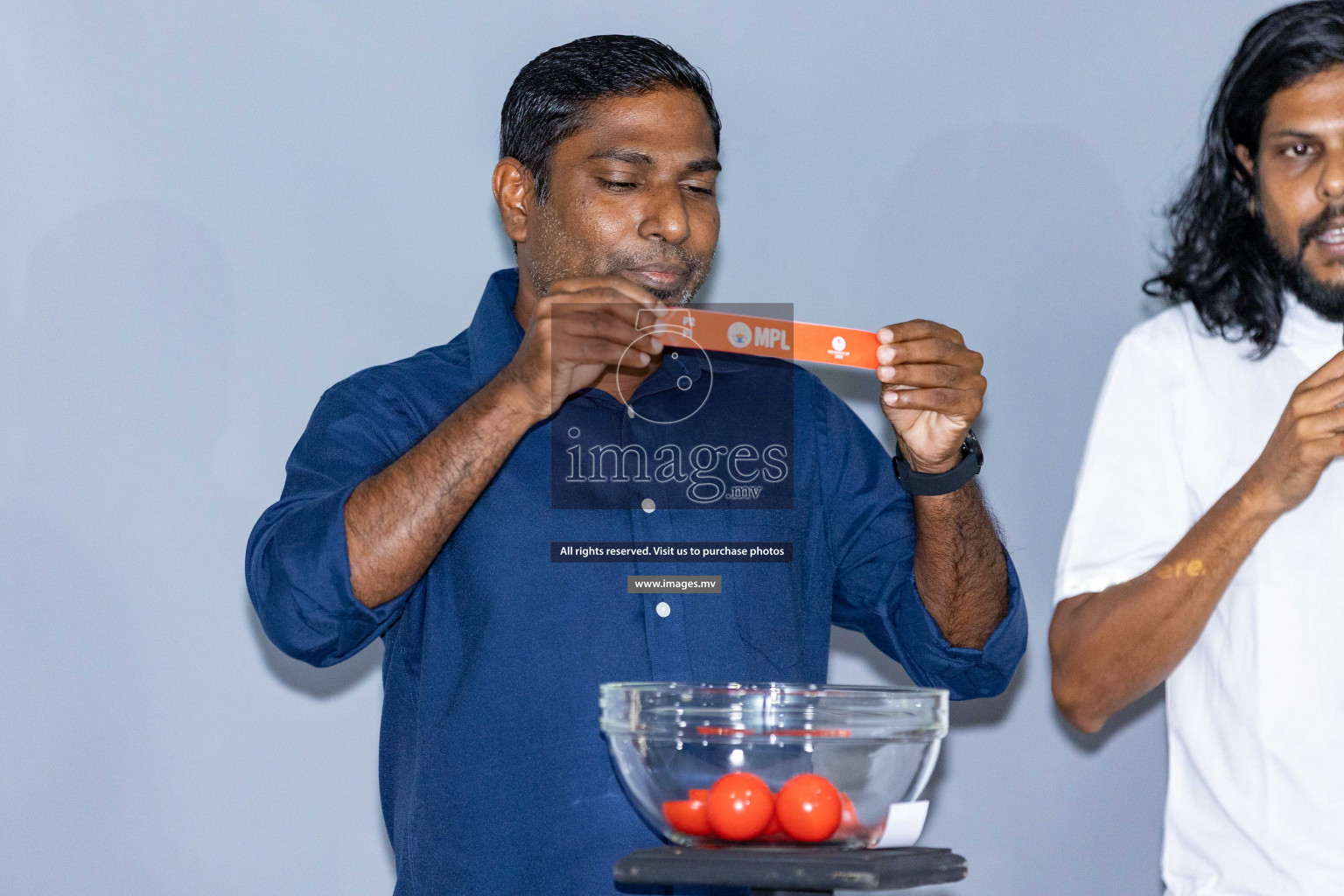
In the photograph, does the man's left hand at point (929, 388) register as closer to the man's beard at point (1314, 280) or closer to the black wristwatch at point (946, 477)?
the black wristwatch at point (946, 477)

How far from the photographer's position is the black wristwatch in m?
1.32

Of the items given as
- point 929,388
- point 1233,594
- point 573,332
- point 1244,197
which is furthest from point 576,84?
point 1233,594

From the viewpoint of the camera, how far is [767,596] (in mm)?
1388

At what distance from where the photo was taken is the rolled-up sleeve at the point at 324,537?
1221mm

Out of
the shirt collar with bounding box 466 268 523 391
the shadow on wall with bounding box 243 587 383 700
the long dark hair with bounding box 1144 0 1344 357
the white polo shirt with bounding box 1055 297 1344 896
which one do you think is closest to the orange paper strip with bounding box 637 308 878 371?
the shirt collar with bounding box 466 268 523 391

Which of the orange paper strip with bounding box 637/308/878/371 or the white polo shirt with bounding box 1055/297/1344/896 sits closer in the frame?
the orange paper strip with bounding box 637/308/878/371

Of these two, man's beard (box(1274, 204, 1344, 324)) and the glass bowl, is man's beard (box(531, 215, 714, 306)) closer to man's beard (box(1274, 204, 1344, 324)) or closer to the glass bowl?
the glass bowl

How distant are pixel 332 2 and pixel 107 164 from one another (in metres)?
0.36

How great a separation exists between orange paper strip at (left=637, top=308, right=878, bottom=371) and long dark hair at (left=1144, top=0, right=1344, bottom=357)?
1.80 ft

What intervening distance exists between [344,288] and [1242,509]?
1124mm

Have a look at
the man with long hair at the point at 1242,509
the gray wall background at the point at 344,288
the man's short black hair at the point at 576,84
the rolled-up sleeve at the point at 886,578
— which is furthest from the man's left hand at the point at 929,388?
the gray wall background at the point at 344,288

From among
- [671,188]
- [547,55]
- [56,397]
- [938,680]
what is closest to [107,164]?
[56,397]

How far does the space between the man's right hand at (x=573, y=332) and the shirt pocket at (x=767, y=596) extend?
0.28 meters

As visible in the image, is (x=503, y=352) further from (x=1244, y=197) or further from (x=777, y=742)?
(x=1244, y=197)
